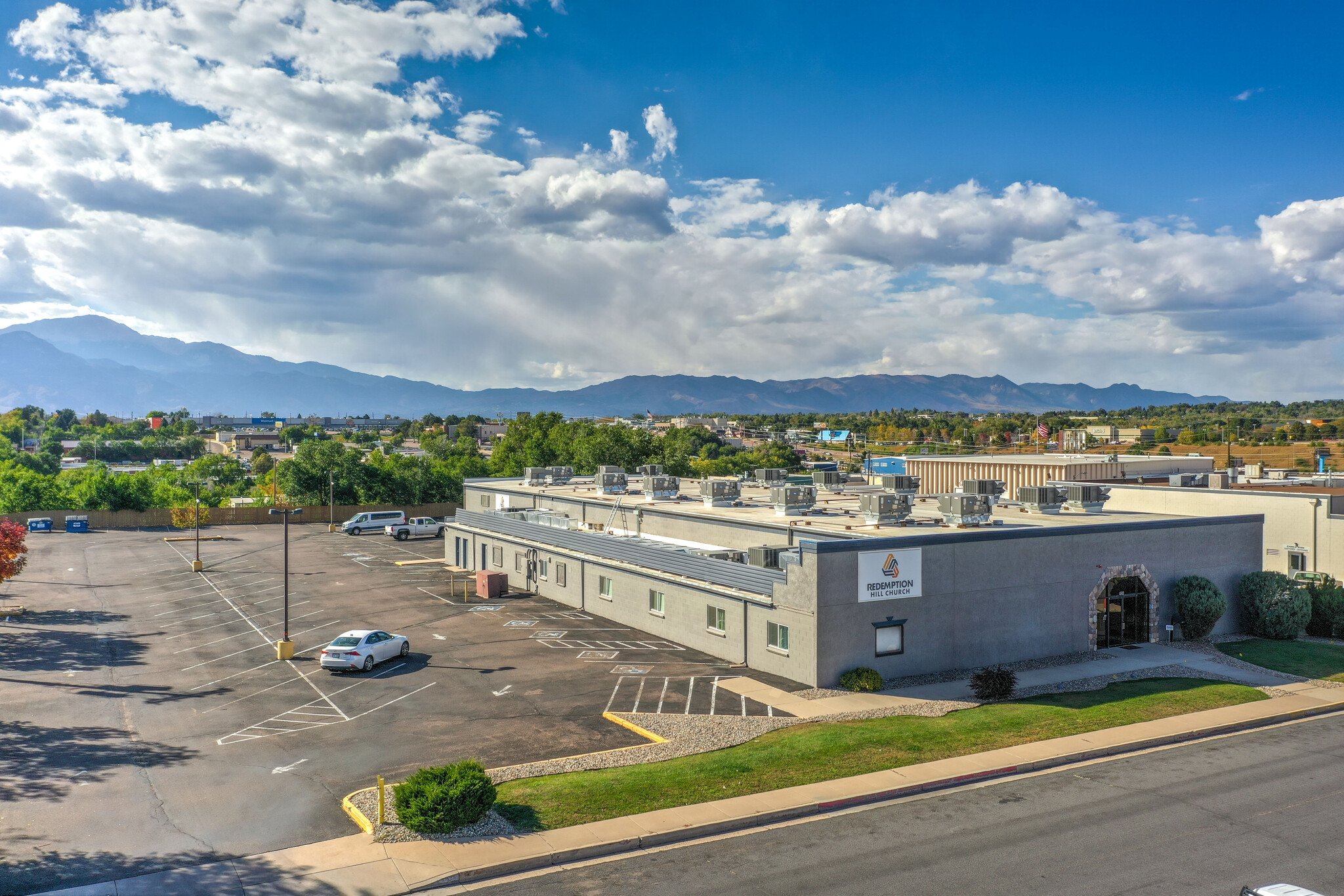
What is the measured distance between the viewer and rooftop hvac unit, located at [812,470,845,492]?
5044 centimetres

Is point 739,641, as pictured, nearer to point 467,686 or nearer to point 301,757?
point 467,686

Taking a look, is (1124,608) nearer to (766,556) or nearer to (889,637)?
(889,637)

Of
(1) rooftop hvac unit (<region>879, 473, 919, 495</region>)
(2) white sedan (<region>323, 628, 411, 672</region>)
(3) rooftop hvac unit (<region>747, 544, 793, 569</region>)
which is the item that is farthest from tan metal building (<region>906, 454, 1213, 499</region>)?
(2) white sedan (<region>323, 628, 411, 672</region>)

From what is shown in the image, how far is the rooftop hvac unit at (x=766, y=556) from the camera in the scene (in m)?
34.2

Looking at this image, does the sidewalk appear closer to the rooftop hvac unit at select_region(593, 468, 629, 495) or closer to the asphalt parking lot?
the asphalt parking lot

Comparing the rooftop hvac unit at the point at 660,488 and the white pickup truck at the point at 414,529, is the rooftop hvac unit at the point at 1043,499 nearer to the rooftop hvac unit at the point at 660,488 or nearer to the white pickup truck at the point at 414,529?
the rooftop hvac unit at the point at 660,488

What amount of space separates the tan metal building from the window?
26212 mm

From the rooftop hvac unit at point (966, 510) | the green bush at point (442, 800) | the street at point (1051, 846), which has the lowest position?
the street at point (1051, 846)

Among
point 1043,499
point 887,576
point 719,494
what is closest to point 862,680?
point 887,576

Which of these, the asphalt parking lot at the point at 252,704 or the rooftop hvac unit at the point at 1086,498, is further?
the rooftop hvac unit at the point at 1086,498

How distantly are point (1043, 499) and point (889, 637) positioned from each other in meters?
14.9

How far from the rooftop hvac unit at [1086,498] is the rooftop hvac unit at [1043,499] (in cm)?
49

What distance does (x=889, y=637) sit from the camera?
30.7m

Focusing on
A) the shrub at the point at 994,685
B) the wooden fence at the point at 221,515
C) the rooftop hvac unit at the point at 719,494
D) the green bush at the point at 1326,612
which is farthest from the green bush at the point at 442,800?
the wooden fence at the point at 221,515
